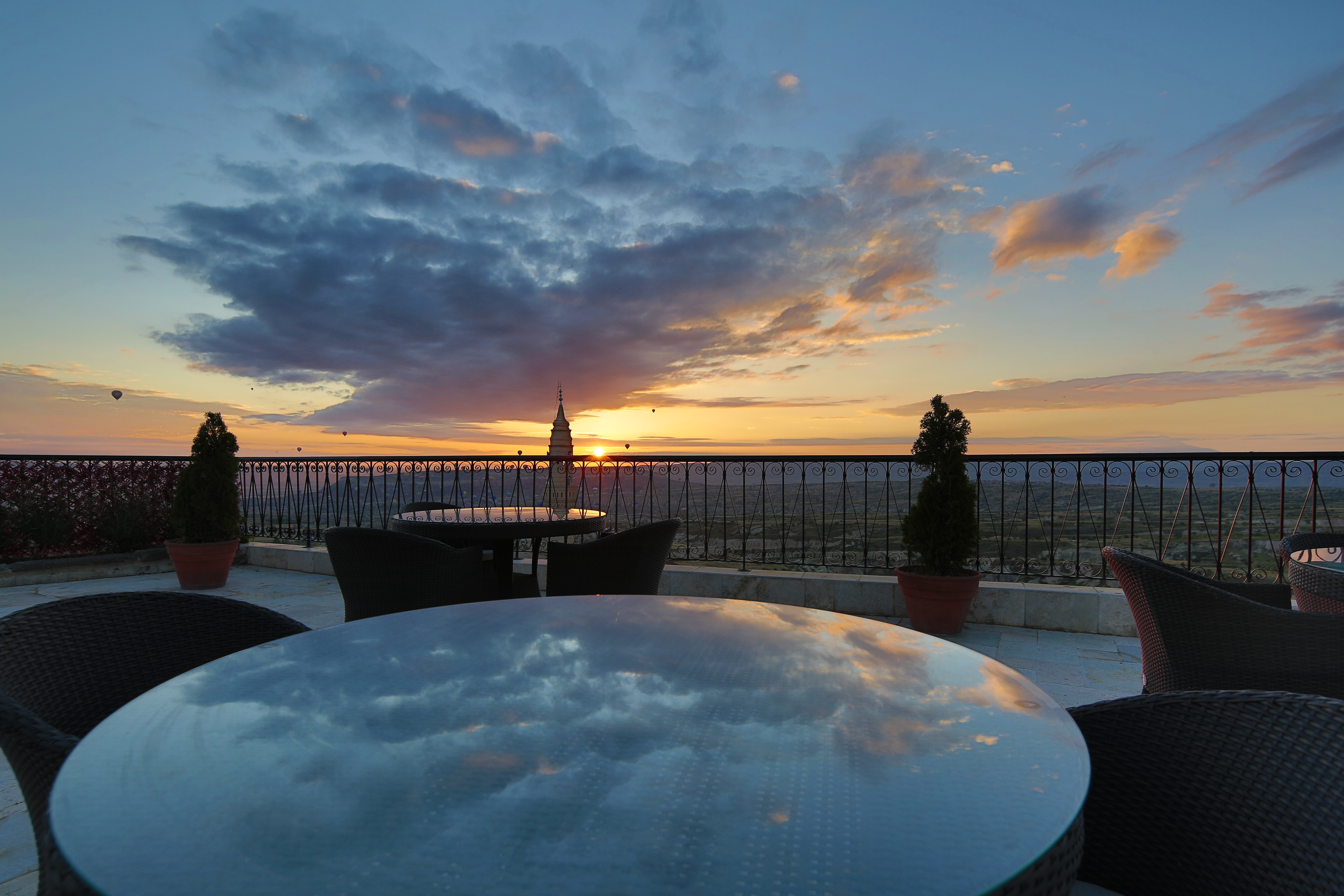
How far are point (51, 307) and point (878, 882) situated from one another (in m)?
9.69

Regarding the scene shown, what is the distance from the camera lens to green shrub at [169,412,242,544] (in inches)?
241

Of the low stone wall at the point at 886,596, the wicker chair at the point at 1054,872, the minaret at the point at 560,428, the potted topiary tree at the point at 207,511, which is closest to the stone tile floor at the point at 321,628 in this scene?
the low stone wall at the point at 886,596

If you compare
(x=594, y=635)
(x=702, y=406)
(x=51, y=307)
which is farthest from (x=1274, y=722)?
(x=702, y=406)

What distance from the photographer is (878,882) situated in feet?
1.44

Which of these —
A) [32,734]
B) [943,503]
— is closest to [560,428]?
[943,503]

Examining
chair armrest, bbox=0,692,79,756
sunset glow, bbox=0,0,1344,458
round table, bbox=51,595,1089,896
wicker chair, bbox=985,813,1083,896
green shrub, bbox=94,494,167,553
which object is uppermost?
sunset glow, bbox=0,0,1344,458

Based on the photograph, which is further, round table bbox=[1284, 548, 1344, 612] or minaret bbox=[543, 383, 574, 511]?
minaret bbox=[543, 383, 574, 511]

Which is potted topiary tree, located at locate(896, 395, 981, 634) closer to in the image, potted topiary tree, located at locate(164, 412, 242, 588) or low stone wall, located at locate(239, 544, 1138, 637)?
low stone wall, located at locate(239, 544, 1138, 637)

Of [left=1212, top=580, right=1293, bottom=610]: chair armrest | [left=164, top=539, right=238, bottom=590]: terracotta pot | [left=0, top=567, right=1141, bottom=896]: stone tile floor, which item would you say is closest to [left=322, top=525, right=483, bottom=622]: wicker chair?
[left=0, top=567, right=1141, bottom=896]: stone tile floor

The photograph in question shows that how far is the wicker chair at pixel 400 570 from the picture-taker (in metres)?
2.73

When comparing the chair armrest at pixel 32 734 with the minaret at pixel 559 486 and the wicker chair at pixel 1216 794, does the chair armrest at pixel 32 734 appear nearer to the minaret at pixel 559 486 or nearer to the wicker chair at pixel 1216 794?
the wicker chair at pixel 1216 794

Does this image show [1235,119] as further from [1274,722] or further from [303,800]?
[303,800]

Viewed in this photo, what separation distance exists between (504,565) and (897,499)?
3528mm

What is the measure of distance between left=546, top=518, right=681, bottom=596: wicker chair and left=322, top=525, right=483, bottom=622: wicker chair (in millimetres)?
408
